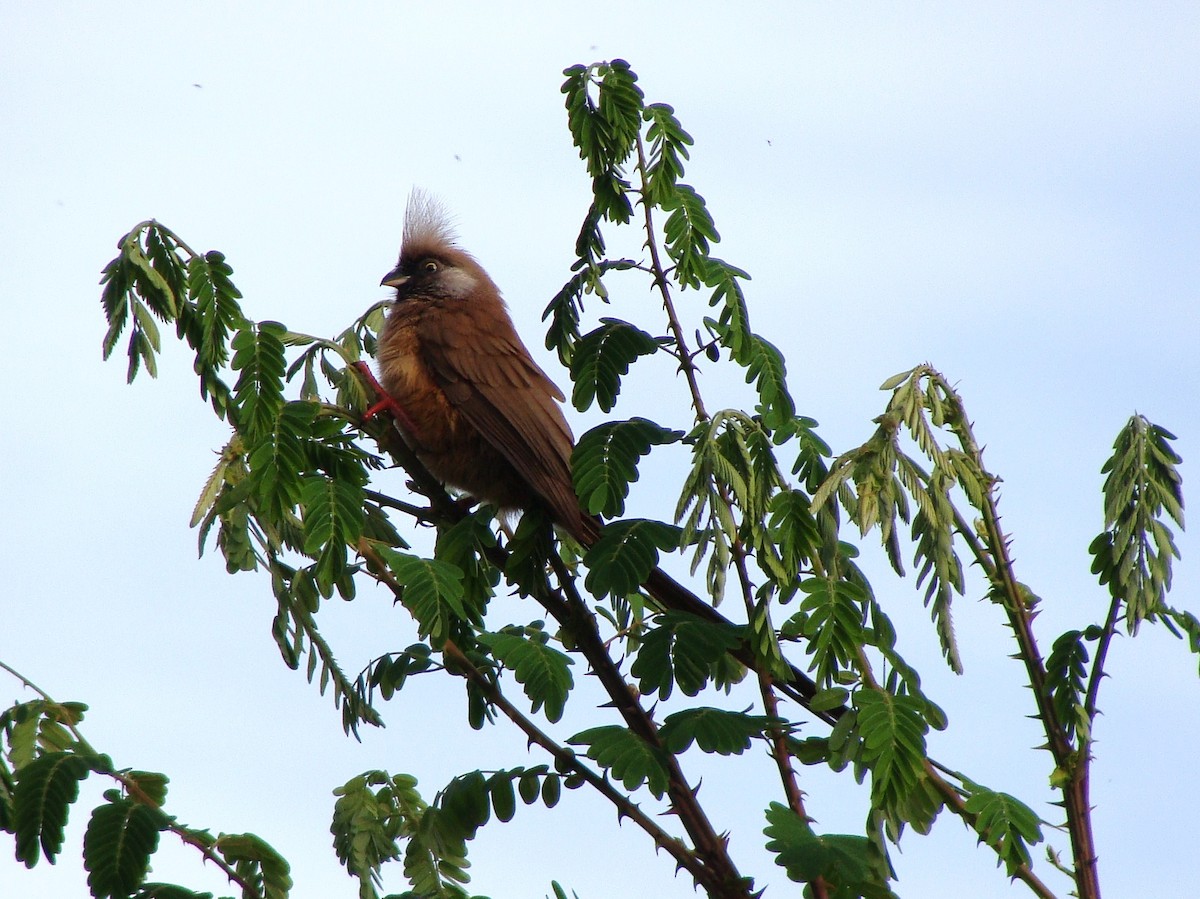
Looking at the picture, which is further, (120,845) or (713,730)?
(713,730)

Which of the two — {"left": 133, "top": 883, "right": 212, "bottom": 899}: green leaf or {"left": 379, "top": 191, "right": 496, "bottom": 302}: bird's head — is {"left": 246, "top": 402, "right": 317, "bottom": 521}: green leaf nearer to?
{"left": 133, "top": 883, "right": 212, "bottom": 899}: green leaf

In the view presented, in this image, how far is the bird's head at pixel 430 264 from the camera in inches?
229

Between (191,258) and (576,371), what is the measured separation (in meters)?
0.98

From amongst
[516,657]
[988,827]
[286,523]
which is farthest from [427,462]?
[988,827]

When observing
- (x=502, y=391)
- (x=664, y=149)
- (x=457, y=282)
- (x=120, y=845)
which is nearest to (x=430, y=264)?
(x=457, y=282)

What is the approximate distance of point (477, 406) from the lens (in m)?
4.79

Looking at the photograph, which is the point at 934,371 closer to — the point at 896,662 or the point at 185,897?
the point at 896,662

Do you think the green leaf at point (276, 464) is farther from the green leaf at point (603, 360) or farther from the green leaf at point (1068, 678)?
the green leaf at point (1068, 678)

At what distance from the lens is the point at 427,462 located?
4871 mm

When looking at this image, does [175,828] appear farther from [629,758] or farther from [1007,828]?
[1007,828]

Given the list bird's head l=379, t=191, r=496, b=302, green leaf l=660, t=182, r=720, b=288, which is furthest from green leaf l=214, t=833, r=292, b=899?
bird's head l=379, t=191, r=496, b=302

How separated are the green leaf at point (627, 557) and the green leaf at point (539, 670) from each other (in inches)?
7.5

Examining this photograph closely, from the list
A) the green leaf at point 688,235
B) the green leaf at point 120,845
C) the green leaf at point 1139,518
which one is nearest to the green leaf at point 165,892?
the green leaf at point 120,845

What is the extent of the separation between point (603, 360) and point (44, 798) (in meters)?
1.61
